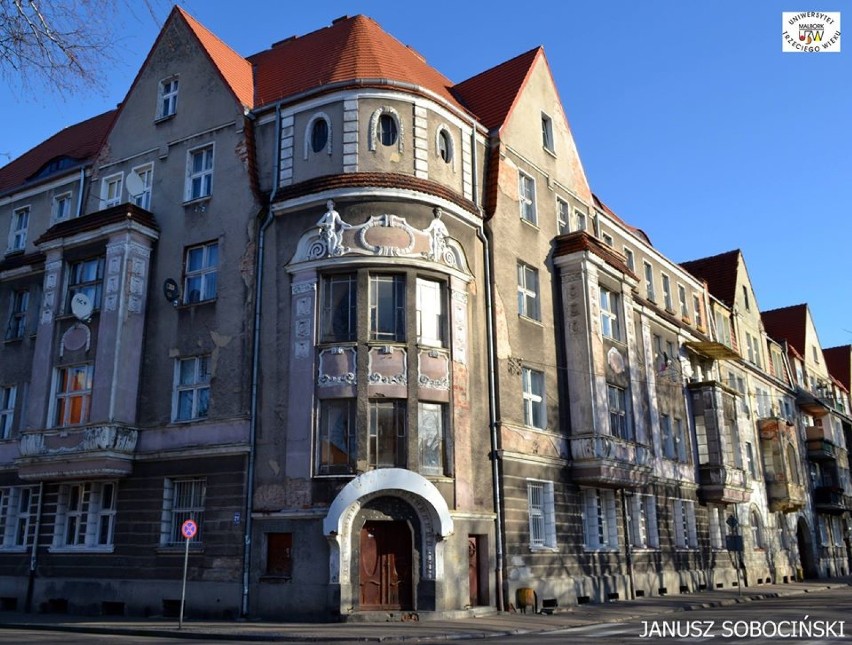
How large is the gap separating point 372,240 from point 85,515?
43.1ft

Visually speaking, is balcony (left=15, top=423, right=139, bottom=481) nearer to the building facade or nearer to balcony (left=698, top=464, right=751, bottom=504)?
the building facade

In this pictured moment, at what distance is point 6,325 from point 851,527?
58502 millimetres

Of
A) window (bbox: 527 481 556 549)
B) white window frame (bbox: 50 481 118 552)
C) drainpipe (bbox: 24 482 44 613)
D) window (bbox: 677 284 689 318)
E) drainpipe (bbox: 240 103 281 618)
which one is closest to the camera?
drainpipe (bbox: 240 103 281 618)

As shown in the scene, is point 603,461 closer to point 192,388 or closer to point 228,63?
point 192,388

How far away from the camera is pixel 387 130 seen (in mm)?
24516

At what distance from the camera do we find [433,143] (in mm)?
25156

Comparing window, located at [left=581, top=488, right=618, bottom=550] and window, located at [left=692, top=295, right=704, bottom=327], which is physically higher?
window, located at [left=692, top=295, right=704, bottom=327]

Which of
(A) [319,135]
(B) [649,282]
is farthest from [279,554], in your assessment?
(B) [649,282]

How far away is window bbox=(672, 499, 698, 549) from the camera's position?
35.3m

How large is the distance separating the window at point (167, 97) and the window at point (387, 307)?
37.8 feet

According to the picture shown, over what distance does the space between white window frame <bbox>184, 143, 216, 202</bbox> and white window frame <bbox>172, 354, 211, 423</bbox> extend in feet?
18.3

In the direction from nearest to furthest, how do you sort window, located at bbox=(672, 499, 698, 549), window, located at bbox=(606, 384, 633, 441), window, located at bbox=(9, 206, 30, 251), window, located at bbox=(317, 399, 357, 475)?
1. window, located at bbox=(317, 399, 357, 475)
2. window, located at bbox=(606, 384, 633, 441)
3. window, located at bbox=(9, 206, 30, 251)
4. window, located at bbox=(672, 499, 698, 549)

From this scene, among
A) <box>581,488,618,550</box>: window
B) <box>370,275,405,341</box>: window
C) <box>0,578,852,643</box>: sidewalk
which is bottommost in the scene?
<box>0,578,852,643</box>: sidewalk

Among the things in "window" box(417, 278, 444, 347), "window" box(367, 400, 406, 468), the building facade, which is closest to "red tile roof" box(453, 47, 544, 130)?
the building facade
